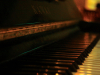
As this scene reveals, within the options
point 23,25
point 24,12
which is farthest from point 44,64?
point 24,12

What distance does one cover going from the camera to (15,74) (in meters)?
1.06

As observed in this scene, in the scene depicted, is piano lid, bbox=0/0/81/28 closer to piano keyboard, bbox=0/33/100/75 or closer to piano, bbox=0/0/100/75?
piano, bbox=0/0/100/75

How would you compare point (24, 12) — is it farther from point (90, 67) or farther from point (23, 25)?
point (90, 67)

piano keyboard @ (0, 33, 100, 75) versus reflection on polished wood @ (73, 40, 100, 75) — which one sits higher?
piano keyboard @ (0, 33, 100, 75)

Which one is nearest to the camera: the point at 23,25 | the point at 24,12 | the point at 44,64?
the point at 44,64

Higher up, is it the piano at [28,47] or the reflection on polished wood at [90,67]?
the piano at [28,47]

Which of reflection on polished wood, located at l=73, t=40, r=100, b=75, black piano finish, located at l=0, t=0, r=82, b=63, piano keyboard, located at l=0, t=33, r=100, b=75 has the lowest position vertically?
reflection on polished wood, located at l=73, t=40, r=100, b=75

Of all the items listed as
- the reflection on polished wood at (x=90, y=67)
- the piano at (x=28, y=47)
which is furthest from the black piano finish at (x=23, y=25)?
the reflection on polished wood at (x=90, y=67)

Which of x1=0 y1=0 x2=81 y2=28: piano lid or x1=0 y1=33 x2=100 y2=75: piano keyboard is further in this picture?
x1=0 y1=0 x2=81 y2=28: piano lid

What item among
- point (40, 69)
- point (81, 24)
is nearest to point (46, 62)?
point (40, 69)

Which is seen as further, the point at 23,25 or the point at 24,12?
the point at 24,12

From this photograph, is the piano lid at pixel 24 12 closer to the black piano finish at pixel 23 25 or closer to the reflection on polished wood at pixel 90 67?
the black piano finish at pixel 23 25

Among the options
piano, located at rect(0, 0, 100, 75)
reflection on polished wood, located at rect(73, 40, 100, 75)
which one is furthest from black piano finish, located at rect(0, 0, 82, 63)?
reflection on polished wood, located at rect(73, 40, 100, 75)

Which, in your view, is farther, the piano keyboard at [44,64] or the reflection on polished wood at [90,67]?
the reflection on polished wood at [90,67]
